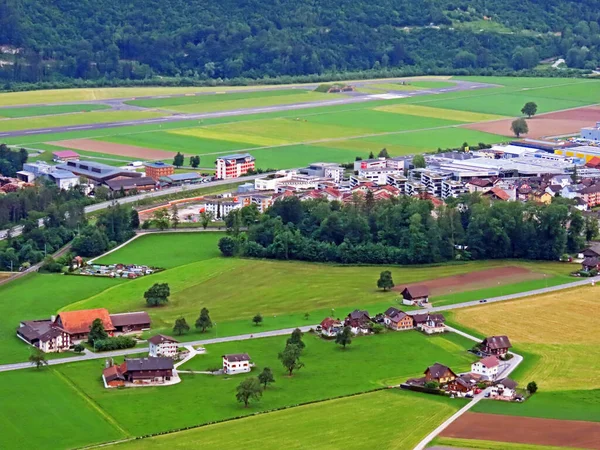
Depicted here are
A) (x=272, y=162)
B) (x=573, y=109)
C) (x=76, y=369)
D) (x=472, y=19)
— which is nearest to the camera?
(x=76, y=369)

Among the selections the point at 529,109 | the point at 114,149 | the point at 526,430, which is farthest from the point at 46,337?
the point at 529,109

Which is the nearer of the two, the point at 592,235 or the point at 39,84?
the point at 592,235

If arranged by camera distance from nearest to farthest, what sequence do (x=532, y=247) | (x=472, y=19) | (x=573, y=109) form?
(x=532, y=247), (x=573, y=109), (x=472, y=19)

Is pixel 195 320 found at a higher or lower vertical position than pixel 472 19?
lower

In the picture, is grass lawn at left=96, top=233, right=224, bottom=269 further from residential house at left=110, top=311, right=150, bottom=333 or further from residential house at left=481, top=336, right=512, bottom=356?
residential house at left=481, top=336, right=512, bottom=356

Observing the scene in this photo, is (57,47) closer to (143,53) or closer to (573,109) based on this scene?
(143,53)

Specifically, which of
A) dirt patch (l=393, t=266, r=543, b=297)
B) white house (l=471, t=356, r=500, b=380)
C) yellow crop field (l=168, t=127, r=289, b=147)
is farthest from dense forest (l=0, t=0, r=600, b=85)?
white house (l=471, t=356, r=500, b=380)

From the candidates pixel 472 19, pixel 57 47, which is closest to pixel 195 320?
pixel 57 47

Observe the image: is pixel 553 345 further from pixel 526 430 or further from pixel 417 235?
pixel 417 235
